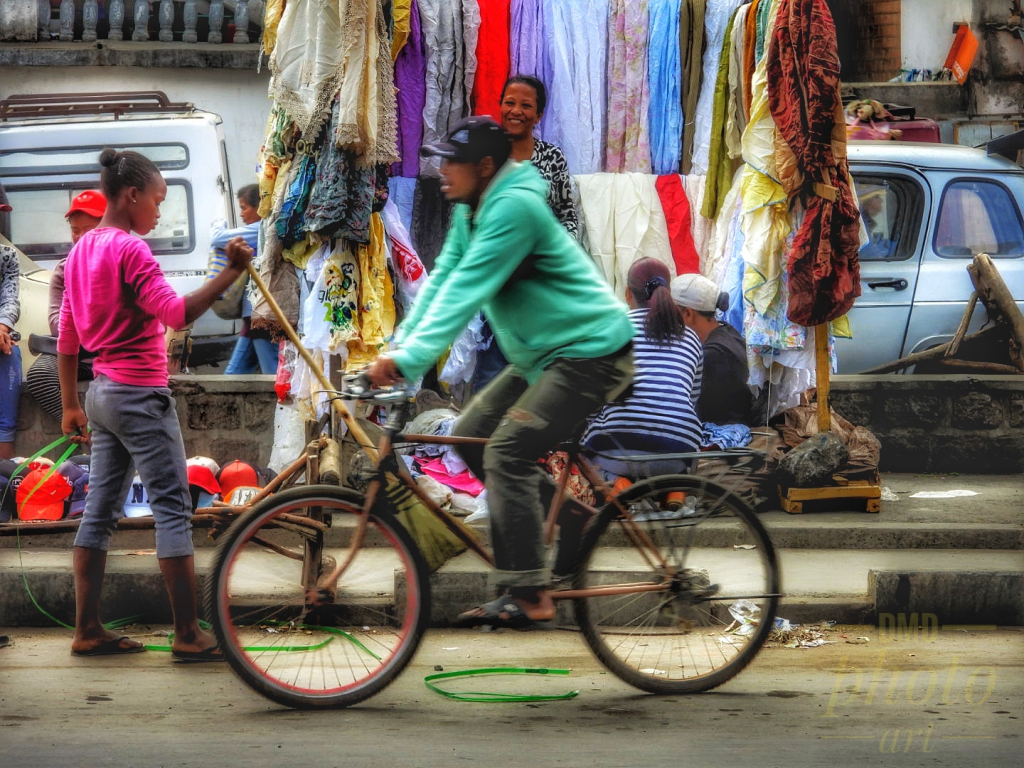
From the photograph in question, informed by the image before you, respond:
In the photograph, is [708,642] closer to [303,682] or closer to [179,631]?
[303,682]

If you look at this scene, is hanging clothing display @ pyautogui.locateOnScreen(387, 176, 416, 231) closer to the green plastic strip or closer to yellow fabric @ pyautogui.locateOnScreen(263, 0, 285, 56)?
yellow fabric @ pyautogui.locateOnScreen(263, 0, 285, 56)

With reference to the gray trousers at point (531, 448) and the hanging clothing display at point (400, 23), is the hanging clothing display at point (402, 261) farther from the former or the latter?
the gray trousers at point (531, 448)

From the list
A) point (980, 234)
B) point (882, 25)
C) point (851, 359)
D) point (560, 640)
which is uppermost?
point (882, 25)

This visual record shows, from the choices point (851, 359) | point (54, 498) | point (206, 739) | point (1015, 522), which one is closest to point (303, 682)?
point (206, 739)

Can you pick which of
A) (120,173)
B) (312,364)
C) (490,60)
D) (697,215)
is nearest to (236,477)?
(312,364)

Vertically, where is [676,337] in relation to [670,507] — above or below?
above

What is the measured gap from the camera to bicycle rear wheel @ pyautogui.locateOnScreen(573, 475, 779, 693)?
170 inches

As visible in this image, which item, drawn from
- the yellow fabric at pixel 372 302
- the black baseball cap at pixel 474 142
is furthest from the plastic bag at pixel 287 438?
the black baseball cap at pixel 474 142

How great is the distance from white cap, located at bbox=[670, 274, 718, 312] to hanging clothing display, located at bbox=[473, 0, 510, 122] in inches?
58.7

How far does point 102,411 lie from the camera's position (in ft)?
15.3

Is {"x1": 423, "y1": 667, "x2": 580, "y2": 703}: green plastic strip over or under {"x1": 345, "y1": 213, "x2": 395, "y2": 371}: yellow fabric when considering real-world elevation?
under

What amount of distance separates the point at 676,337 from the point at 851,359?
3.04 m

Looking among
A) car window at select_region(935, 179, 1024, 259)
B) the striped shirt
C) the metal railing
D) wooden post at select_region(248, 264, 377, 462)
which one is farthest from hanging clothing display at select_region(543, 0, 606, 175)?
the metal railing

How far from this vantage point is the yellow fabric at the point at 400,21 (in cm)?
677
